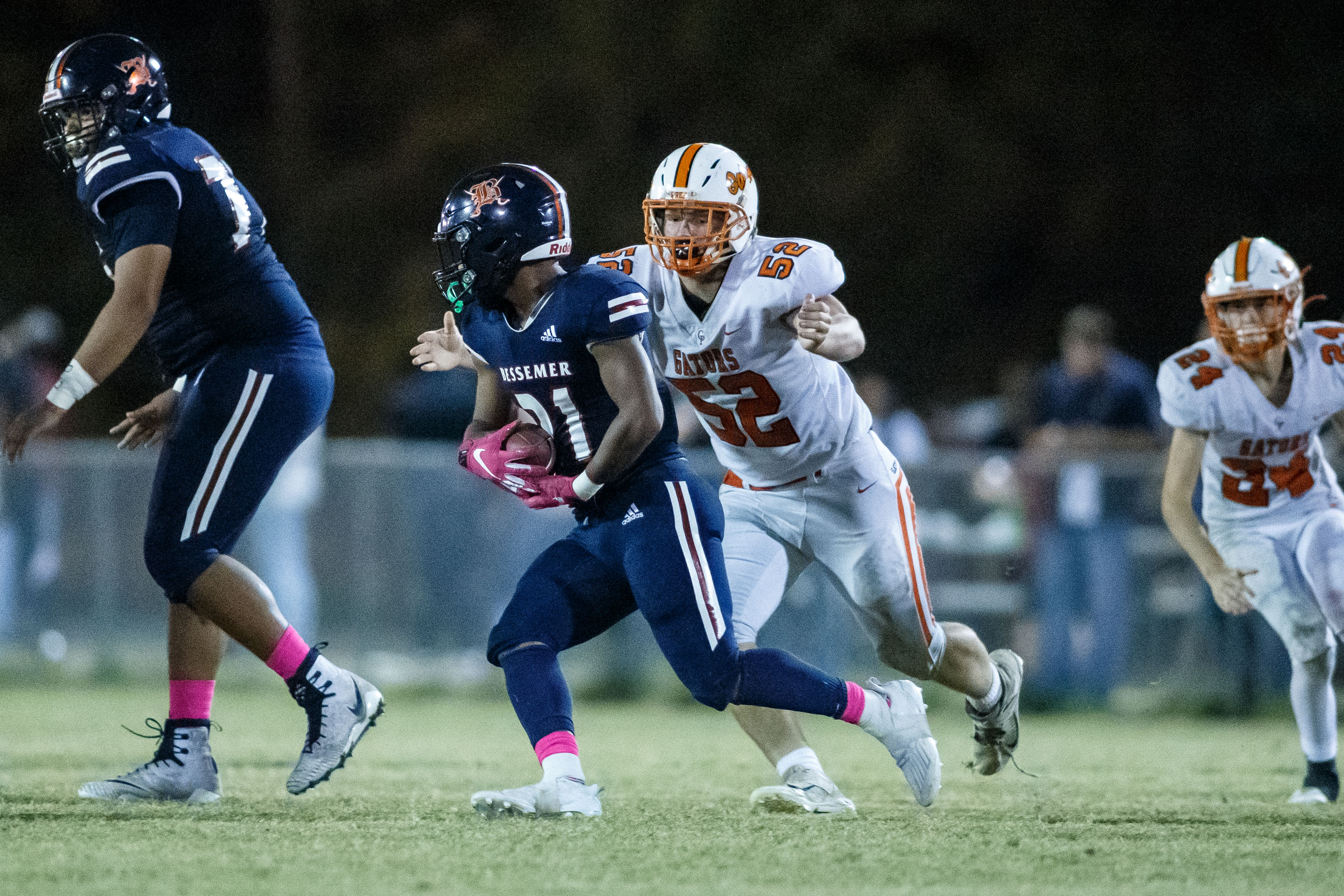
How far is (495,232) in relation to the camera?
4.34m

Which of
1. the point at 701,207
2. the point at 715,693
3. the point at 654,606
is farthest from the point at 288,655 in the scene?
the point at 701,207

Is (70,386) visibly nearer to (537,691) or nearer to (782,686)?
(537,691)

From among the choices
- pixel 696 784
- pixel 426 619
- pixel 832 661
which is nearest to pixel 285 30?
pixel 426 619

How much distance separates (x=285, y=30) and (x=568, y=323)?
537 inches

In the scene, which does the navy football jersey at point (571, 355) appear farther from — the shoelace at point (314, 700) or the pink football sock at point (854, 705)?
the shoelace at point (314, 700)

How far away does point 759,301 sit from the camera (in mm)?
4688

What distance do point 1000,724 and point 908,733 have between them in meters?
0.63

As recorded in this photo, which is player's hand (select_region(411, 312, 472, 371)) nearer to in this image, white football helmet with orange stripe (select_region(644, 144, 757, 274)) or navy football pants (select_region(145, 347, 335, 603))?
navy football pants (select_region(145, 347, 335, 603))

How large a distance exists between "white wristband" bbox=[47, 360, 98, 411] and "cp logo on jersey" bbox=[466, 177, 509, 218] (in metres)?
1.02

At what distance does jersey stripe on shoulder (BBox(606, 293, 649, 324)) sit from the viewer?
4.27m

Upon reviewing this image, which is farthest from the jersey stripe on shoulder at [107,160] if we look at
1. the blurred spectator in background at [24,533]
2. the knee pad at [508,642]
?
the blurred spectator in background at [24,533]

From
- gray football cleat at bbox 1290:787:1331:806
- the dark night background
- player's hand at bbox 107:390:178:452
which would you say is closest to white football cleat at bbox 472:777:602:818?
player's hand at bbox 107:390:178:452

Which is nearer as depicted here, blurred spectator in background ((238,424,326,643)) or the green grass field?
the green grass field

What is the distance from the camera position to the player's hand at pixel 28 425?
4.34 metres
